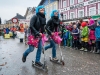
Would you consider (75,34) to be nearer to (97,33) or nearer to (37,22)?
(97,33)

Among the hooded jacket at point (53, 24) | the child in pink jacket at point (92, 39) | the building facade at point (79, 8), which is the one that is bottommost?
the child in pink jacket at point (92, 39)

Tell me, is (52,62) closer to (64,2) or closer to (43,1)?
(64,2)

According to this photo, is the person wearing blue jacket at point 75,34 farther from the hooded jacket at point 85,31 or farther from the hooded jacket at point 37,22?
the hooded jacket at point 37,22

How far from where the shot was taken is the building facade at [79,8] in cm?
3597

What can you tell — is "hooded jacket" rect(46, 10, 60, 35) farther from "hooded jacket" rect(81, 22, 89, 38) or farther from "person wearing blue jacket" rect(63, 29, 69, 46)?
"person wearing blue jacket" rect(63, 29, 69, 46)

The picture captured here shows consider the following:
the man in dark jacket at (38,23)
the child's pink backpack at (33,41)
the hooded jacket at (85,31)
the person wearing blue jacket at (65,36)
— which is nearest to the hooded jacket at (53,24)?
the man in dark jacket at (38,23)

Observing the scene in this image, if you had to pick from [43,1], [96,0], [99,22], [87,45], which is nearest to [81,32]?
[87,45]

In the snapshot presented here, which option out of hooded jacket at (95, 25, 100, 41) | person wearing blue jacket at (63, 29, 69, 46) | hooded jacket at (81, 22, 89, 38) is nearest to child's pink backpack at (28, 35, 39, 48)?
hooded jacket at (95, 25, 100, 41)

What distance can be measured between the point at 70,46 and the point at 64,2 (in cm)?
3223

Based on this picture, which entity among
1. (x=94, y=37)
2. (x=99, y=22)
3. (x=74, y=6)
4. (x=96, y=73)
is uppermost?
(x=74, y=6)

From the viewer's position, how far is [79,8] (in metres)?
40.6

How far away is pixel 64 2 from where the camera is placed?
47.0m

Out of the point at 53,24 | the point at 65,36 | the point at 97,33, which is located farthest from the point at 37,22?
the point at 65,36

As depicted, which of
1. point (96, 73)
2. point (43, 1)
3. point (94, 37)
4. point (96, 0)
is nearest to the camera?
point (96, 73)
